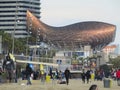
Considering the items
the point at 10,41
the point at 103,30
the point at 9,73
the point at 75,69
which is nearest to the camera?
the point at 9,73

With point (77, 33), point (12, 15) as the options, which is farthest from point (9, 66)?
point (77, 33)

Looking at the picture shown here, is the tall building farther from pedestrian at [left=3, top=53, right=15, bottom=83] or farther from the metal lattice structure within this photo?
pedestrian at [left=3, top=53, right=15, bottom=83]

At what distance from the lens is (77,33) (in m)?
187

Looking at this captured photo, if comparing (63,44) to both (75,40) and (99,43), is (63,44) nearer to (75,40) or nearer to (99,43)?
(75,40)

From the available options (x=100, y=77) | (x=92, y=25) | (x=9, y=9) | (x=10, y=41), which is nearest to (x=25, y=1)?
(x=9, y=9)

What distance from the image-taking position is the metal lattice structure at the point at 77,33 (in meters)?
180

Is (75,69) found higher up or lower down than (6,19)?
lower down

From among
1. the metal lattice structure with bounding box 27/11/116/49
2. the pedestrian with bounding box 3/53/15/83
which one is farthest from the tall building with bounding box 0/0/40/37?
the pedestrian with bounding box 3/53/15/83

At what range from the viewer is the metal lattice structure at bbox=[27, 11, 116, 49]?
17988cm

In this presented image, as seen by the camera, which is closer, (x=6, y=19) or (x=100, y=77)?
(x=100, y=77)

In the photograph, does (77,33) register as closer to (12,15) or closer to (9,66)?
(12,15)

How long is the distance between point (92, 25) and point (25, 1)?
1205 inches

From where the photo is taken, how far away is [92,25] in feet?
634

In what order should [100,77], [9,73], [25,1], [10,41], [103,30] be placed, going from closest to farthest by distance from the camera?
[9,73], [100,77], [10,41], [25,1], [103,30]
